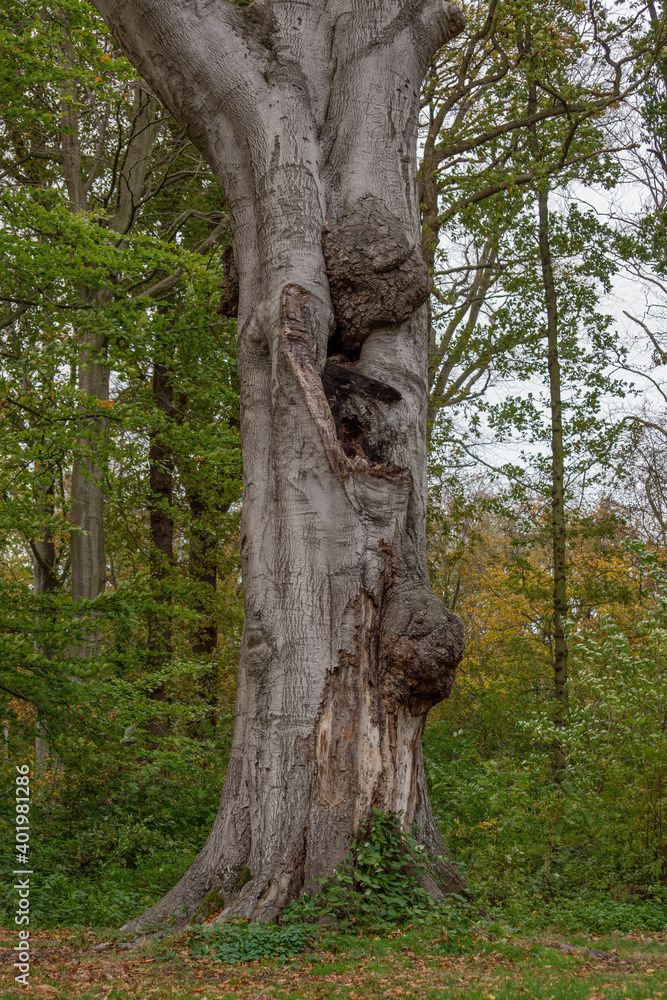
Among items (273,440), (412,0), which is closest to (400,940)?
(273,440)

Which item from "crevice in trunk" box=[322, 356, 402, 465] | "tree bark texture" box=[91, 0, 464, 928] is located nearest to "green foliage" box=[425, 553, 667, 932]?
"tree bark texture" box=[91, 0, 464, 928]

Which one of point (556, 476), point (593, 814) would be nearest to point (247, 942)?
point (593, 814)

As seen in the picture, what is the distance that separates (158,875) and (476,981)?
159 inches

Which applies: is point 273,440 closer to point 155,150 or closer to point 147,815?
point 147,815

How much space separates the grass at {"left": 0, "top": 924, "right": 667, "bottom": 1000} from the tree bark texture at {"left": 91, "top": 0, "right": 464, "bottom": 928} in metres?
0.50

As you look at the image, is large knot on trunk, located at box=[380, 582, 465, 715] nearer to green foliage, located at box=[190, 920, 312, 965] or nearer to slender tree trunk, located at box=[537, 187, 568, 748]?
green foliage, located at box=[190, 920, 312, 965]

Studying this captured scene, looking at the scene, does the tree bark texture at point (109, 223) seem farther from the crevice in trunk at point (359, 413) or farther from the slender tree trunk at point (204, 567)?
the crevice in trunk at point (359, 413)

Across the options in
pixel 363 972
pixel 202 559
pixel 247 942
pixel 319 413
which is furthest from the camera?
pixel 202 559

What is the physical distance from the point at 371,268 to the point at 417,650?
2.53 m

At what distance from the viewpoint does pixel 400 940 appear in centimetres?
444

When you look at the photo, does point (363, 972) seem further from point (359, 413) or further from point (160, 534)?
point (160, 534)

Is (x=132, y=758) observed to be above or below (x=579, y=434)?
below

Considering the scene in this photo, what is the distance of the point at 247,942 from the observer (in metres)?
4.41

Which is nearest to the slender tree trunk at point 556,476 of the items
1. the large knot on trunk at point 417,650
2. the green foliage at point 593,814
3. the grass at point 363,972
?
the green foliage at point 593,814
